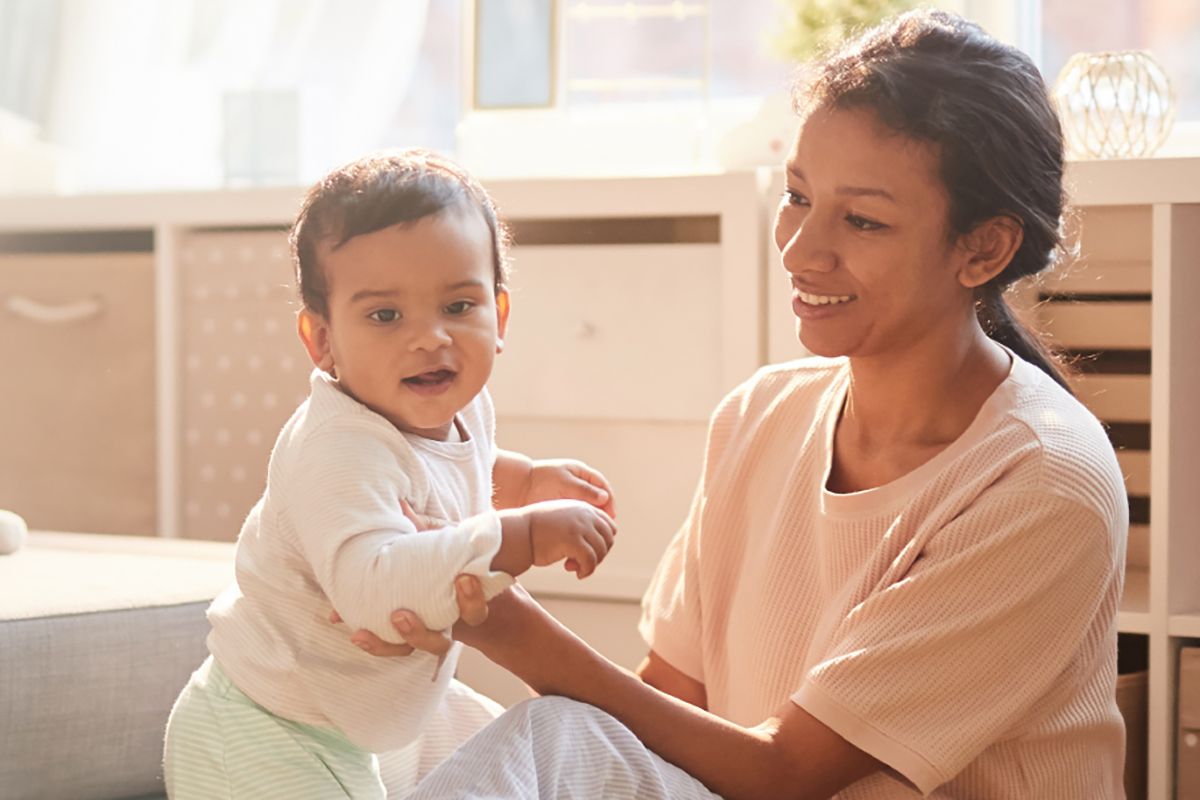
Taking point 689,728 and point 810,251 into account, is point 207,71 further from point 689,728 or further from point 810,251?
point 689,728

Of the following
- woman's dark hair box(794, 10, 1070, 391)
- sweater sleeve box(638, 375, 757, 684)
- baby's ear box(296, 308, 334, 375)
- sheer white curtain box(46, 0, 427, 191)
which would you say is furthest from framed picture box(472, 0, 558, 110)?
baby's ear box(296, 308, 334, 375)

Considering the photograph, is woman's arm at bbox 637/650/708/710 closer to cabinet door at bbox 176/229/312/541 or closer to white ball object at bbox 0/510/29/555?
white ball object at bbox 0/510/29/555

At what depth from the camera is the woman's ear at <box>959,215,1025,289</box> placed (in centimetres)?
130

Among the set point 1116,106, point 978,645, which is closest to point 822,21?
point 1116,106

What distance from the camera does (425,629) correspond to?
1086 millimetres

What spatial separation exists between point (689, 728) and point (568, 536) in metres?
0.21

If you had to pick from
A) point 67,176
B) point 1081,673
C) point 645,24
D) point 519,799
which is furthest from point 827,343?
point 67,176

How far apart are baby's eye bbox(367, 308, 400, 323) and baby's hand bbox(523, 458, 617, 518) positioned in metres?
0.26

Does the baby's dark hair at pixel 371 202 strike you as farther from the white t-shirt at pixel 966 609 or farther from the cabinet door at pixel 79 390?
the cabinet door at pixel 79 390

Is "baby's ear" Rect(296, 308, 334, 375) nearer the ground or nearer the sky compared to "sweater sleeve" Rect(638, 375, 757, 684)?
nearer the sky

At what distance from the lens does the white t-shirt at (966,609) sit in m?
1.18

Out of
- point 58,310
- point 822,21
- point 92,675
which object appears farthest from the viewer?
point 58,310

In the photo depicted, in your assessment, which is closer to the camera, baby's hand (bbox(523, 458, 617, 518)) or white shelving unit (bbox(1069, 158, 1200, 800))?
baby's hand (bbox(523, 458, 617, 518))

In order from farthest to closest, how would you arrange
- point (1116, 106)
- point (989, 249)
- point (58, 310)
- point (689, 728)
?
point (58, 310), point (1116, 106), point (989, 249), point (689, 728)
